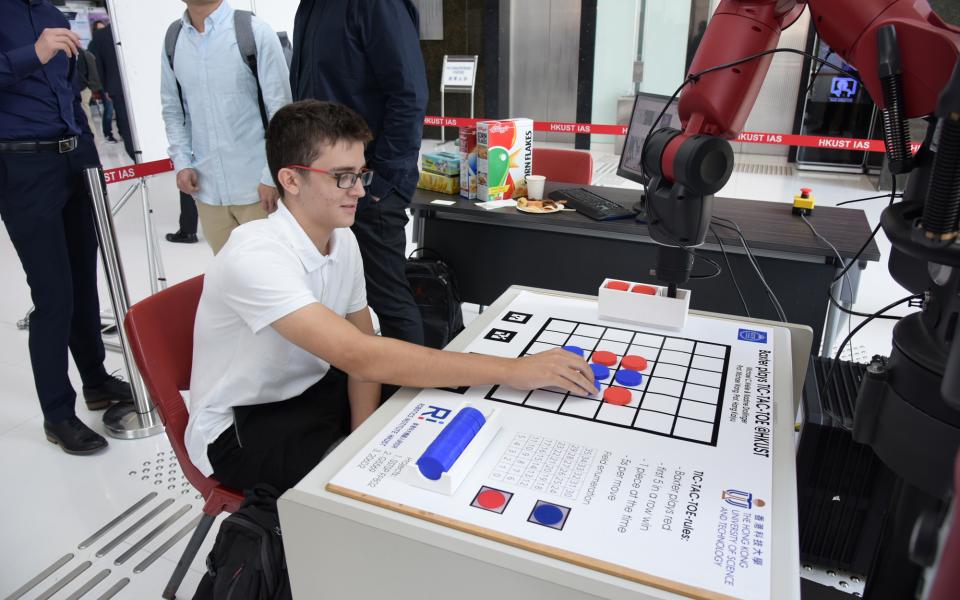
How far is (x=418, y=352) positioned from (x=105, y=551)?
4.05 ft

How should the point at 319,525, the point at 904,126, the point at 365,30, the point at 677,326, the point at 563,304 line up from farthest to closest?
1. the point at 365,30
2. the point at 563,304
3. the point at 677,326
4. the point at 319,525
5. the point at 904,126

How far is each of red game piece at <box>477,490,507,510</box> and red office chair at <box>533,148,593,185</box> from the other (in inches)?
95.1

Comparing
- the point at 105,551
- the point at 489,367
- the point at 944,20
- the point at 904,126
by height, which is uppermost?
the point at 944,20

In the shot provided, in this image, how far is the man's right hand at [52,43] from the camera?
6.05 ft

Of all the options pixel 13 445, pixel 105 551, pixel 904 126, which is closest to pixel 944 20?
pixel 904 126

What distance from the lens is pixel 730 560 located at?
759 mm

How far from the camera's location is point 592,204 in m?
2.52

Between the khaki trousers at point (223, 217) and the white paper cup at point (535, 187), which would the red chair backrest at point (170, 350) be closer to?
the khaki trousers at point (223, 217)

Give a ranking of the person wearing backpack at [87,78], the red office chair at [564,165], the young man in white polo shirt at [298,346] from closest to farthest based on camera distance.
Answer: the young man in white polo shirt at [298,346] → the person wearing backpack at [87,78] → the red office chair at [564,165]

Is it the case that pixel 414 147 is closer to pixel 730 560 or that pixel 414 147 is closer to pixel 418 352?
pixel 418 352

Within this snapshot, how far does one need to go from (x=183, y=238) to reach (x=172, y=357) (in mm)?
3405

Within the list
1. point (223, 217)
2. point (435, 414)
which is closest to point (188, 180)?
point (223, 217)

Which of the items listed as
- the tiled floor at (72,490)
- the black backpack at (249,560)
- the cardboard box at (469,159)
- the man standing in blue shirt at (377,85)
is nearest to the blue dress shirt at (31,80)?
the tiled floor at (72,490)

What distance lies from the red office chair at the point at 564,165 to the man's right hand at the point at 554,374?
6.94 feet
